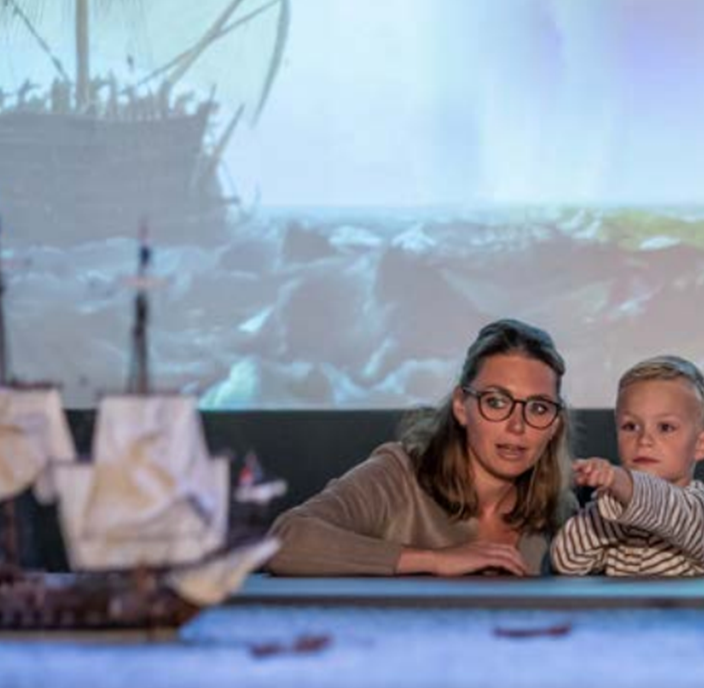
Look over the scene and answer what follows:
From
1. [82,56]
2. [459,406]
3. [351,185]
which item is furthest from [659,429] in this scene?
[82,56]

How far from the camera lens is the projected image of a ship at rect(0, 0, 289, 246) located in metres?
4.48

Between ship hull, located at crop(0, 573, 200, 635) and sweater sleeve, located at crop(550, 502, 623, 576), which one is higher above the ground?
ship hull, located at crop(0, 573, 200, 635)

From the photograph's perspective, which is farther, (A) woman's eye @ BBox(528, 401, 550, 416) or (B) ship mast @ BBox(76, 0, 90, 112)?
(B) ship mast @ BBox(76, 0, 90, 112)

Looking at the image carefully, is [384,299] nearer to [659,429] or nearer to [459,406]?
[459,406]

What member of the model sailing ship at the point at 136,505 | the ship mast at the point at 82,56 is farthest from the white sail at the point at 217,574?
the ship mast at the point at 82,56

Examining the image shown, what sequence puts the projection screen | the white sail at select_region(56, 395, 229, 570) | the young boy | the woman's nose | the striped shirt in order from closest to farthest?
1. the white sail at select_region(56, 395, 229, 570)
2. the young boy
3. the striped shirt
4. the woman's nose
5. the projection screen

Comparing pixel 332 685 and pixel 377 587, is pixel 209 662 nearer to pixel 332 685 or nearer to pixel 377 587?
pixel 332 685

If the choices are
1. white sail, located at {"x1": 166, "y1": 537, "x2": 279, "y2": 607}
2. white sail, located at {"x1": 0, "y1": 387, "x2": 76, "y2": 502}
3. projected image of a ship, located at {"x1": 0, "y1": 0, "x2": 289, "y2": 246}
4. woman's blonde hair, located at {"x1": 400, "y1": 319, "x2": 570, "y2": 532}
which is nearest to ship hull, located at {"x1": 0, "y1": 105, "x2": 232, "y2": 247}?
projected image of a ship, located at {"x1": 0, "y1": 0, "x2": 289, "y2": 246}

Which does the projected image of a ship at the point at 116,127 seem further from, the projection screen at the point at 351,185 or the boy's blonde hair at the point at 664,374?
the boy's blonde hair at the point at 664,374

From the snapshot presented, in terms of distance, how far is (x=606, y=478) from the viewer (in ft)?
6.91

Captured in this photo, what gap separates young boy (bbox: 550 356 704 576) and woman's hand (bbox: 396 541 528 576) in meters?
0.09

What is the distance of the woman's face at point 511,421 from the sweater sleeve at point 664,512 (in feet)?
0.74

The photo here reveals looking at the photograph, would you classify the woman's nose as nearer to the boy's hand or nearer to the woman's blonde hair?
the woman's blonde hair

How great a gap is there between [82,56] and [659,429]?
2463mm
